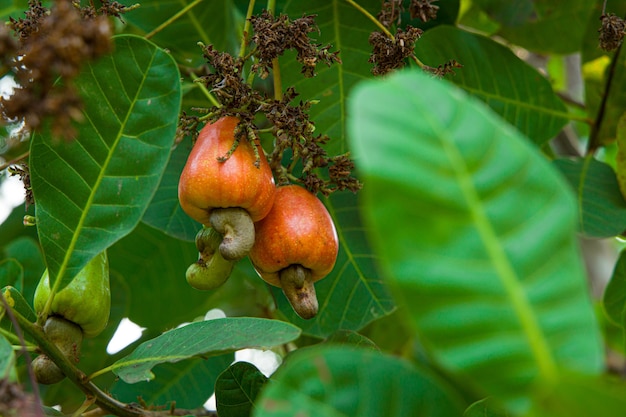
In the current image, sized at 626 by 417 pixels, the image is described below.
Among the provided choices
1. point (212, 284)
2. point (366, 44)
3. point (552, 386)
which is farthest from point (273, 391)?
point (366, 44)

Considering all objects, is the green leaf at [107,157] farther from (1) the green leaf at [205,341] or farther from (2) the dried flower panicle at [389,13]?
(2) the dried flower panicle at [389,13]

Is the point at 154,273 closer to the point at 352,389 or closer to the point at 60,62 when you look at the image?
the point at 60,62

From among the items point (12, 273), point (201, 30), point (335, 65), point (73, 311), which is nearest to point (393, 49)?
point (335, 65)

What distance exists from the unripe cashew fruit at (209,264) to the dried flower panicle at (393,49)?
15.9 inches

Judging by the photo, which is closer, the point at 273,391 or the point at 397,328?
the point at 273,391

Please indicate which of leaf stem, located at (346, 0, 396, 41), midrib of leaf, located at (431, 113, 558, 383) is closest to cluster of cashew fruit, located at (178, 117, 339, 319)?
leaf stem, located at (346, 0, 396, 41)

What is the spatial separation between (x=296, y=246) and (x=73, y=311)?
403 mm

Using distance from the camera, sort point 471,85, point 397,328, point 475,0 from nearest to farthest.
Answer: point 471,85 → point 475,0 → point 397,328

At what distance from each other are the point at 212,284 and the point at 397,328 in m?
1.01

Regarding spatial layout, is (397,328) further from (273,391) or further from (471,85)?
(273,391)

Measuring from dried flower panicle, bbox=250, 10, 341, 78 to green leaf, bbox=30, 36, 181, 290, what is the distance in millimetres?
145

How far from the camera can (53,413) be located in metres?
1.28

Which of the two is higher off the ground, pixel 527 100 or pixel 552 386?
pixel 552 386

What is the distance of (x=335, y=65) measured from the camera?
1.62m
